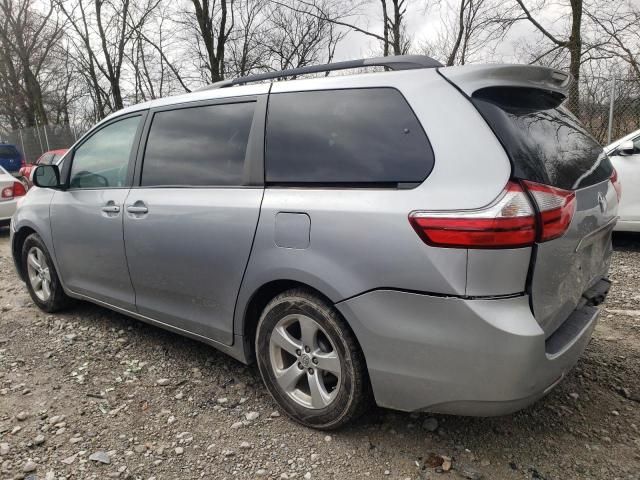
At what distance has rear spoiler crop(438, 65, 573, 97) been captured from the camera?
198cm

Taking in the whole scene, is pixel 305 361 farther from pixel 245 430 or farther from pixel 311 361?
pixel 245 430

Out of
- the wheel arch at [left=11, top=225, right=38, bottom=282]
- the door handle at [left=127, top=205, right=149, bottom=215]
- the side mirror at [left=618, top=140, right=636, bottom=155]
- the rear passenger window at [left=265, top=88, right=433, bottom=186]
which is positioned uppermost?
the rear passenger window at [left=265, top=88, right=433, bottom=186]

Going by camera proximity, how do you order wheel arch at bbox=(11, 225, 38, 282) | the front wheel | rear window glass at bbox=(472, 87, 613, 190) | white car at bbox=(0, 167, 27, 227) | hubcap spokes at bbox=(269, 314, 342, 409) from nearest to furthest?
rear window glass at bbox=(472, 87, 613, 190), the front wheel, hubcap spokes at bbox=(269, 314, 342, 409), wheel arch at bbox=(11, 225, 38, 282), white car at bbox=(0, 167, 27, 227)

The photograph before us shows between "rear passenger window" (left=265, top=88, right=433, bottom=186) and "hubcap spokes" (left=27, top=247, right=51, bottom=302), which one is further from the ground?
"rear passenger window" (left=265, top=88, right=433, bottom=186)

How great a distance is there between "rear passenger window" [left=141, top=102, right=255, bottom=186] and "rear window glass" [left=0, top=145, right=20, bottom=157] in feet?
56.1

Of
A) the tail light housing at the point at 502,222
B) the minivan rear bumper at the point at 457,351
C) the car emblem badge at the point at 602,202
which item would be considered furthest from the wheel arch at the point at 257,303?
the car emblem badge at the point at 602,202

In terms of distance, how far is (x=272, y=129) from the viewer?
2.49 metres

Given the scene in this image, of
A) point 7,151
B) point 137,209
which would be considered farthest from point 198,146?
point 7,151

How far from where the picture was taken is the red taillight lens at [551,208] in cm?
181

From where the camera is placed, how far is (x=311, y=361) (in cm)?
232

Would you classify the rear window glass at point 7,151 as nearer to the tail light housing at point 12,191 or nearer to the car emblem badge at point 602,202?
the tail light housing at point 12,191

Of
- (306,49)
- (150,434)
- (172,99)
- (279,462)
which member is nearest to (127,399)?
(150,434)

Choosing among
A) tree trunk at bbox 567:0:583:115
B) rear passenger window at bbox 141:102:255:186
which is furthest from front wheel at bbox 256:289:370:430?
tree trunk at bbox 567:0:583:115

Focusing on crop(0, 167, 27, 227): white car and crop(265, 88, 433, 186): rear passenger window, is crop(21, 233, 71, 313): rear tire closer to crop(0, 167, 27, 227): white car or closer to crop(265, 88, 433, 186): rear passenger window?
crop(265, 88, 433, 186): rear passenger window
